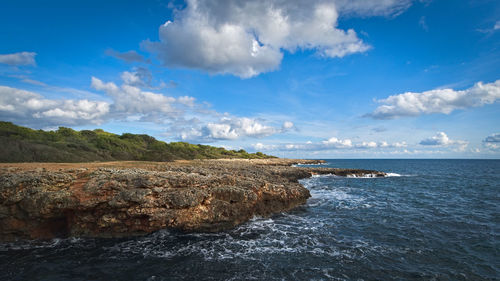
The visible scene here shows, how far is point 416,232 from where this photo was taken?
15.7 meters

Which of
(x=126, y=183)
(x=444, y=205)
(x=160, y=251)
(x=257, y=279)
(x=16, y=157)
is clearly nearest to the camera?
(x=257, y=279)

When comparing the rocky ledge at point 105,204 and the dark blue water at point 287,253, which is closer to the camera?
the dark blue water at point 287,253

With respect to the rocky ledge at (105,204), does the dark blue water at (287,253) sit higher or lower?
lower

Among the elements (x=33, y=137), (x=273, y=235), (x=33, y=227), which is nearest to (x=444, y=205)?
(x=273, y=235)

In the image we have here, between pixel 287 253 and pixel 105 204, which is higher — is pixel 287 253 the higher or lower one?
the lower one

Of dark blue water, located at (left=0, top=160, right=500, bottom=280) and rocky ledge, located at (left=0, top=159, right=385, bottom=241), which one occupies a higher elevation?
rocky ledge, located at (left=0, top=159, right=385, bottom=241)

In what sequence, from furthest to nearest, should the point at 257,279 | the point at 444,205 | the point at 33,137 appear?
the point at 33,137 < the point at 444,205 < the point at 257,279

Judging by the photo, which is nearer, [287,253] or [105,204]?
[287,253]

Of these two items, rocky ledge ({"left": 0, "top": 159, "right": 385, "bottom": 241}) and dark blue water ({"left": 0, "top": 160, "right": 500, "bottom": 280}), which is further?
rocky ledge ({"left": 0, "top": 159, "right": 385, "bottom": 241})

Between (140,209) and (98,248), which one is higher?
(140,209)

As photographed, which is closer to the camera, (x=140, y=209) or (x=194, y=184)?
(x=140, y=209)

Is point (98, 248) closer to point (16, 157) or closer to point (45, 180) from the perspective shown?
point (45, 180)

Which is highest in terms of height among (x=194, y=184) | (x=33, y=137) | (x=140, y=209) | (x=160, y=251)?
(x=33, y=137)

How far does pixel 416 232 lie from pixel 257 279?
12.8m
